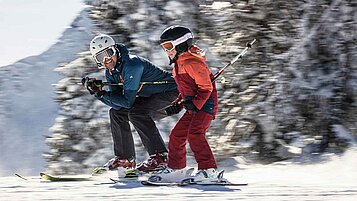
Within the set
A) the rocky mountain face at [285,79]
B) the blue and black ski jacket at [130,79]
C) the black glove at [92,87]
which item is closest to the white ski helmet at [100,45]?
the blue and black ski jacket at [130,79]

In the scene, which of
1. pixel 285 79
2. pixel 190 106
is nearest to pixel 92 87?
pixel 190 106

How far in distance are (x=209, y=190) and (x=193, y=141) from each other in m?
0.59

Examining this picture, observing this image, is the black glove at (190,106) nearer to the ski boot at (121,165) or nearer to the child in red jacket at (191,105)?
the child in red jacket at (191,105)

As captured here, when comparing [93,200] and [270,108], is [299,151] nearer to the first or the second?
[270,108]

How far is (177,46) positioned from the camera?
6188 millimetres

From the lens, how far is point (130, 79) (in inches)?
262

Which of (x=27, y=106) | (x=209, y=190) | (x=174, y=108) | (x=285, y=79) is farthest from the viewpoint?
(x=27, y=106)

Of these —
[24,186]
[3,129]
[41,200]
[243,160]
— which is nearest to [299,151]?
[243,160]

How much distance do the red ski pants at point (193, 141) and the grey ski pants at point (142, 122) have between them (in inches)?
23.7

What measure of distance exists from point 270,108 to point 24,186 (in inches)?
181

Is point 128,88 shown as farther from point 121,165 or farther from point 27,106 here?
point 27,106

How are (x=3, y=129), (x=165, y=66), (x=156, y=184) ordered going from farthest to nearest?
(x=3, y=129), (x=165, y=66), (x=156, y=184)

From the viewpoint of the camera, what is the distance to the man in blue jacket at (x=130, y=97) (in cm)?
672

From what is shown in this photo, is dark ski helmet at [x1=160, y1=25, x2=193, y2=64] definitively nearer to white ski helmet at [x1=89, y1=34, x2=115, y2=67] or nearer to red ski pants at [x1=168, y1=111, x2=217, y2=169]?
red ski pants at [x1=168, y1=111, x2=217, y2=169]
